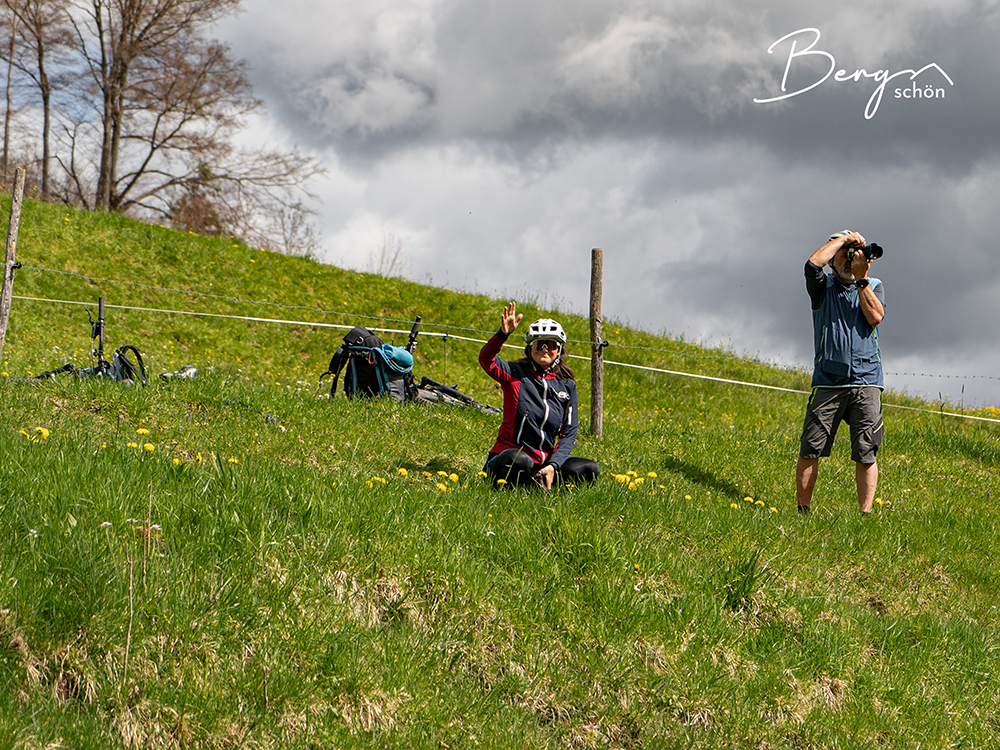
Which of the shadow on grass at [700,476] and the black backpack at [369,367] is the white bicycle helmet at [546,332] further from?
the black backpack at [369,367]

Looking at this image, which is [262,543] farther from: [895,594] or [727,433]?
[727,433]

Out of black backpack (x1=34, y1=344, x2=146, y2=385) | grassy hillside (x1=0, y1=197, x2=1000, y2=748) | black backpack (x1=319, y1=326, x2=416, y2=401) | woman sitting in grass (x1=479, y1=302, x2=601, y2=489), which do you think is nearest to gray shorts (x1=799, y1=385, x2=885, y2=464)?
grassy hillside (x1=0, y1=197, x2=1000, y2=748)

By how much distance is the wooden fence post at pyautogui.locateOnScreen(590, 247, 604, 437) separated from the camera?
33.3ft

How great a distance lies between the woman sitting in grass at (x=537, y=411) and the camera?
6.34 metres

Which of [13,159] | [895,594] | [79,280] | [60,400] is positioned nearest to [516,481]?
[895,594]

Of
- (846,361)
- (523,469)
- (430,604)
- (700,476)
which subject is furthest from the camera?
(700,476)

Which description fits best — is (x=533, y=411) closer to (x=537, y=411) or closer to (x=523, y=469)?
(x=537, y=411)

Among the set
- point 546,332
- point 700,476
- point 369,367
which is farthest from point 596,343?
point 546,332

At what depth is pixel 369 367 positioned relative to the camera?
1038cm

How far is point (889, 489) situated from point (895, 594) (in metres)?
3.92

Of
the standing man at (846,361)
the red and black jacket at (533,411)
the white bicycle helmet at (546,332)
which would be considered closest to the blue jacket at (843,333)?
the standing man at (846,361)

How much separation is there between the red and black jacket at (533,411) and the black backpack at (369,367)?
3.97 m

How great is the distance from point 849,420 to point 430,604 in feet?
16.7

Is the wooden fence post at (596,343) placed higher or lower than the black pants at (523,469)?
higher
